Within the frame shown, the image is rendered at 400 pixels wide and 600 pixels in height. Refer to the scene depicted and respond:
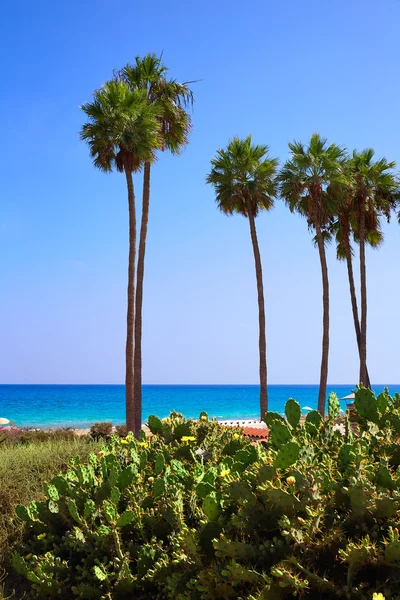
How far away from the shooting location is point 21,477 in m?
9.05

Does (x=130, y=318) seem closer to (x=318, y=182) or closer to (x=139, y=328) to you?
(x=139, y=328)

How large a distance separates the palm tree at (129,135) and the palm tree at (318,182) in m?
9.14

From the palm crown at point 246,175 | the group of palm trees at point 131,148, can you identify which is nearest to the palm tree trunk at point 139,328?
the group of palm trees at point 131,148

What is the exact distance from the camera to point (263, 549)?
4164 mm

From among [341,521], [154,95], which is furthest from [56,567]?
[154,95]

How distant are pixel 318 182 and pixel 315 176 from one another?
12.9 inches

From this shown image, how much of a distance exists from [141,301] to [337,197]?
1262 centimetres

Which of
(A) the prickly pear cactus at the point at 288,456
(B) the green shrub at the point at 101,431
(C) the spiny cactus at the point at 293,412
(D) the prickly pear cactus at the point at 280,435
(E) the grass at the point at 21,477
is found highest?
(C) the spiny cactus at the point at 293,412

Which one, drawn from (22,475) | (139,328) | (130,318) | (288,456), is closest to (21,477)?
(22,475)

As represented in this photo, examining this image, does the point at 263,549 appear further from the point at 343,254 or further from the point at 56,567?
the point at 343,254

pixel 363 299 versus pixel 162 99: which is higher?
pixel 162 99

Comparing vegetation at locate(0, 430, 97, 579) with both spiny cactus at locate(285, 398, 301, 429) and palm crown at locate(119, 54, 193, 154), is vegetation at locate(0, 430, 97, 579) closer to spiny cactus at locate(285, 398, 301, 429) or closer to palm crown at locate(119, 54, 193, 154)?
spiny cactus at locate(285, 398, 301, 429)

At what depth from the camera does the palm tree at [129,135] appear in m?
22.7

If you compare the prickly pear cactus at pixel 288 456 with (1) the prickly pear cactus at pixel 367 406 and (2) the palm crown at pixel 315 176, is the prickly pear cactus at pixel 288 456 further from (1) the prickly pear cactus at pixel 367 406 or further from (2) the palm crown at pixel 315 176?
(2) the palm crown at pixel 315 176
